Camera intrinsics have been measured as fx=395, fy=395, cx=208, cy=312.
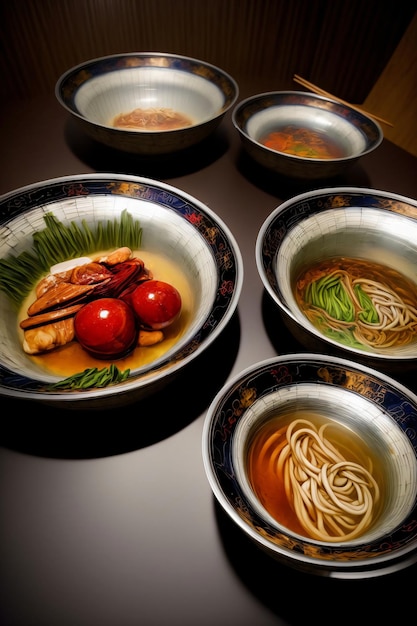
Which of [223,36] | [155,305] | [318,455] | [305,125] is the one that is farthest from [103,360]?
[223,36]

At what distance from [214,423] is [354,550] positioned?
35cm

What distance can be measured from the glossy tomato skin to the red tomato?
38mm

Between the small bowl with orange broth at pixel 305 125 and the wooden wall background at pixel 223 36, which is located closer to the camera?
the small bowl with orange broth at pixel 305 125

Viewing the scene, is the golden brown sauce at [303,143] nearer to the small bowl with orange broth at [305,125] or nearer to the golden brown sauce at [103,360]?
the small bowl with orange broth at [305,125]

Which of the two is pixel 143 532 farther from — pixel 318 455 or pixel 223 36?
pixel 223 36

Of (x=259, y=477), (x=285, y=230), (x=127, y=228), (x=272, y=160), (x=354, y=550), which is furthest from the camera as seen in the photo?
(x=272, y=160)

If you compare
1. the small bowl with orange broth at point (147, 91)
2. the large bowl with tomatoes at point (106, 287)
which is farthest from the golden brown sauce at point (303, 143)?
the large bowl with tomatoes at point (106, 287)

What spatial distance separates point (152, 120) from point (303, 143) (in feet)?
2.43

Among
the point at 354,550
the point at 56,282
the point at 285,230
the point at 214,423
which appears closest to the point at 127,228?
the point at 56,282

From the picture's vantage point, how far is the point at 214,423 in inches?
32.7

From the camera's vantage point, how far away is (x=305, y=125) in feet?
6.34

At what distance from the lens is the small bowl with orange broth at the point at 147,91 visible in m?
1.85

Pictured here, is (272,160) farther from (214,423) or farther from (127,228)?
(214,423)

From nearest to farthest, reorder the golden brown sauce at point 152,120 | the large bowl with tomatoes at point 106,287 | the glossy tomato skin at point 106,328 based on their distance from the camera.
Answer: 1. the large bowl with tomatoes at point 106,287
2. the glossy tomato skin at point 106,328
3. the golden brown sauce at point 152,120
